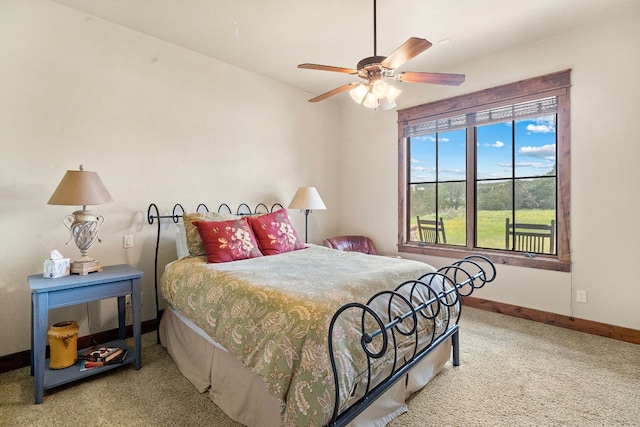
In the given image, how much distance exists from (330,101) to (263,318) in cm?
379

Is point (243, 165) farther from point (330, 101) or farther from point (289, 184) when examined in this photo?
point (330, 101)

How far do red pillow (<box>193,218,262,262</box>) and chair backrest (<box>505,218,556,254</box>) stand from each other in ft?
8.74

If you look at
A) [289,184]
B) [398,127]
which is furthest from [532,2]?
[289,184]

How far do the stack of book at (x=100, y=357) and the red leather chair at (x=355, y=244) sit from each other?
2.38 meters

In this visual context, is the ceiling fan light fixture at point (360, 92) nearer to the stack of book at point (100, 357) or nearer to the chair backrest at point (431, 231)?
the chair backrest at point (431, 231)

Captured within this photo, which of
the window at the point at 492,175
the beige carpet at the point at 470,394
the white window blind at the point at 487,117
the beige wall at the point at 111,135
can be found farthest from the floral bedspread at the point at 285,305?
the white window blind at the point at 487,117

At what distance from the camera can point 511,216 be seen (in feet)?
11.0

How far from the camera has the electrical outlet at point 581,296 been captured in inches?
111

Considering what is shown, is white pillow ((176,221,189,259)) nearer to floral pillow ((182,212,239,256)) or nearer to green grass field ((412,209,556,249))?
floral pillow ((182,212,239,256))

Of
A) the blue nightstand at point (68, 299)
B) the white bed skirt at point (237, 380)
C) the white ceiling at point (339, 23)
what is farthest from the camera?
the white ceiling at point (339, 23)

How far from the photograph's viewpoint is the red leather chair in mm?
3930

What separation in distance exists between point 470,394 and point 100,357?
2.47m

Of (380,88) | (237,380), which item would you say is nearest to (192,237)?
(237,380)

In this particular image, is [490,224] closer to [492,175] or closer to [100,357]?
[492,175]
